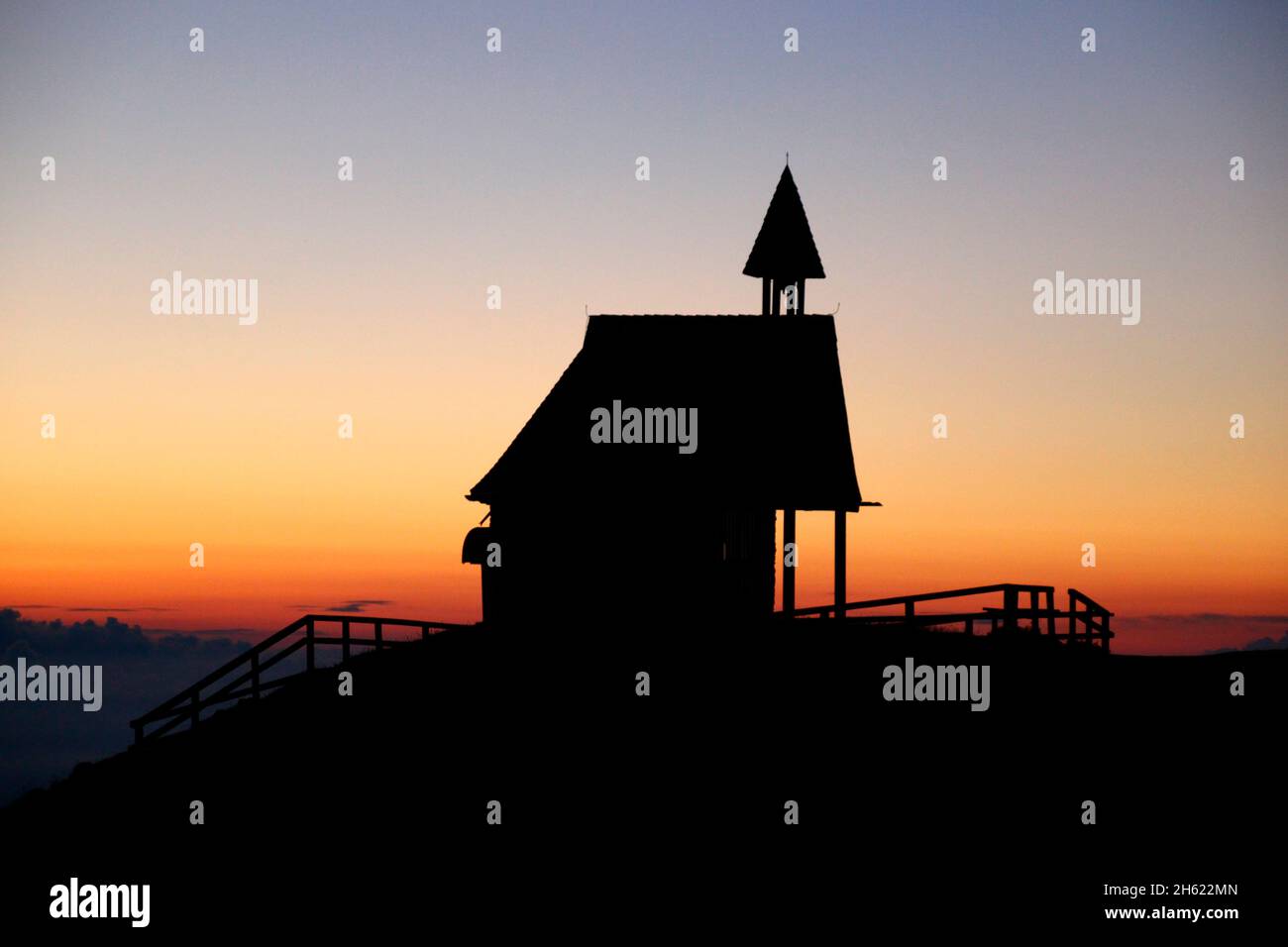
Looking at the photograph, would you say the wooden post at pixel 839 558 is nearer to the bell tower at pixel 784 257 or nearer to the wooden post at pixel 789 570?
the wooden post at pixel 789 570

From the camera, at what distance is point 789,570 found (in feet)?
98.1

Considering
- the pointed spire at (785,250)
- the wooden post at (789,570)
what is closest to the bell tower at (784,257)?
the pointed spire at (785,250)

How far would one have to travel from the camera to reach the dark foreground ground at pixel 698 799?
19859 millimetres

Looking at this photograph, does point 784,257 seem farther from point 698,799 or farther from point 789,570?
point 698,799

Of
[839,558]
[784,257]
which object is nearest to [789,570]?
[839,558]

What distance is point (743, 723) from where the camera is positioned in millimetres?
24297

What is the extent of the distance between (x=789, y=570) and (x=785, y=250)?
27.7ft

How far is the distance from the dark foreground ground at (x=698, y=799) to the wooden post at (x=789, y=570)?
2987 mm

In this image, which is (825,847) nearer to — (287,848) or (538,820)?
(538,820)

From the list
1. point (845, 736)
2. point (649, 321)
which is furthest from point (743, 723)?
point (649, 321)

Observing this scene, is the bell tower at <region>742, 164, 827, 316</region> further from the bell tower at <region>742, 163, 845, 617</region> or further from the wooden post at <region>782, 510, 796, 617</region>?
the wooden post at <region>782, 510, 796, 617</region>

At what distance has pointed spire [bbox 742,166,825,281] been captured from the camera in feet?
112

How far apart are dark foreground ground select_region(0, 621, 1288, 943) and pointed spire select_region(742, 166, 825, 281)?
10.3 metres

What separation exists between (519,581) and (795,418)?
22.3ft
